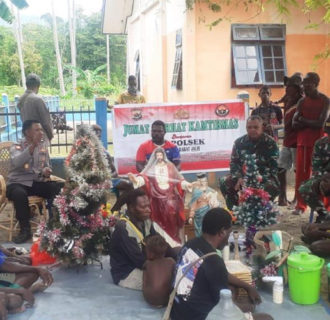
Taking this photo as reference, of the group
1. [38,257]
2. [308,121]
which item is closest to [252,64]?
[308,121]

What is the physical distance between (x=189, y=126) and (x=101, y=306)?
4301mm

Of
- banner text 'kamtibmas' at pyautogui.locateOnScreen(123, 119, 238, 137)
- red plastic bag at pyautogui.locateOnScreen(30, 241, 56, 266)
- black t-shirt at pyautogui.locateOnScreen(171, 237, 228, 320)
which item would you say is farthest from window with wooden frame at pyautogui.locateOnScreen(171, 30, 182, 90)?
black t-shirt at pyautogui.locateOnScreen(171, 237, 228, 320)

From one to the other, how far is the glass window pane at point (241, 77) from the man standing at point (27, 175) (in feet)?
19.4

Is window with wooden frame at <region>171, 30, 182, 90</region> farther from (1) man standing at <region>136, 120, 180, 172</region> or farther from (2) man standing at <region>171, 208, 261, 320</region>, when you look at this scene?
(2) man standing at <region>171, 208, 261, 320</region>

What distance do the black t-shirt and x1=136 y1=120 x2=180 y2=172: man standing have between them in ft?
9.84

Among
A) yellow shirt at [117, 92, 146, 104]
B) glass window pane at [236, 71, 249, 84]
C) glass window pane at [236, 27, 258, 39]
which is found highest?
glass window pane at [236, 27, 258, 39]

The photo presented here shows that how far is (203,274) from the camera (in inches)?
118

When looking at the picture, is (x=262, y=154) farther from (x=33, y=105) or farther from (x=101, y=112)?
(x=101, y=112)

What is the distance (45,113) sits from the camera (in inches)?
275

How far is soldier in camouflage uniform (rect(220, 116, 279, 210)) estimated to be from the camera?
19.0ft

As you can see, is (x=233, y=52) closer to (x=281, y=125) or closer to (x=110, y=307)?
(x=281, y=125)

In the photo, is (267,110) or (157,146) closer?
(157,146)

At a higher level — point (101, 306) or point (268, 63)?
point (268, 63)

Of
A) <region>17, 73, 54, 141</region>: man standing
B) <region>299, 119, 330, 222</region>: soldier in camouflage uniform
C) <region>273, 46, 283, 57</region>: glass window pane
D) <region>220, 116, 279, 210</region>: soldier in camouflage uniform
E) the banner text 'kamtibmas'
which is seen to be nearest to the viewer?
<region>299, 119, 330, 222</region>: soldier in camouflage uniform
